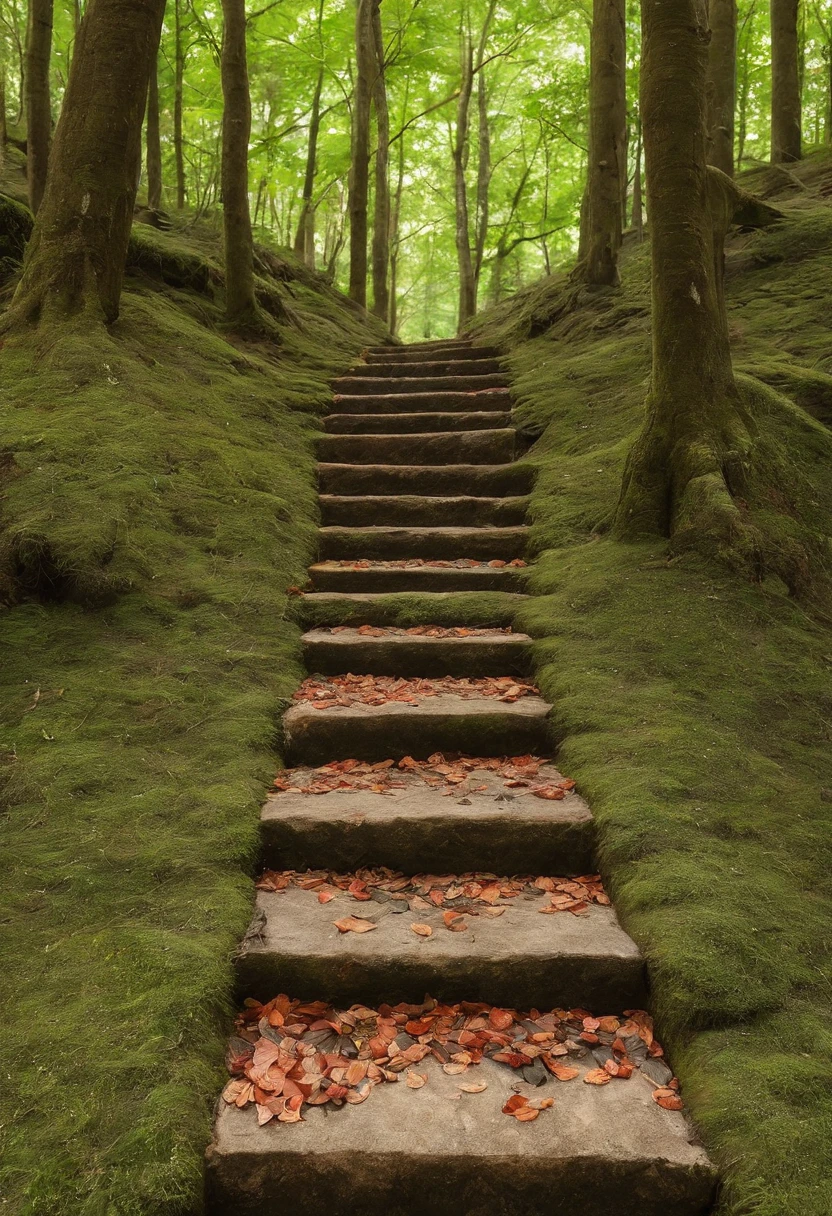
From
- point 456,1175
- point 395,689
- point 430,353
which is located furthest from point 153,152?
point 456,1175

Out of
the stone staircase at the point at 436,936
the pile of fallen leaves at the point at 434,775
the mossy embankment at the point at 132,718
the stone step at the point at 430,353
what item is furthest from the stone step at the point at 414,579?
the stone step at the point at 430,353

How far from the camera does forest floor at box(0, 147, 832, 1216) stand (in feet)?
7.23

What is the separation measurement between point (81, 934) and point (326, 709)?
6.08 ft

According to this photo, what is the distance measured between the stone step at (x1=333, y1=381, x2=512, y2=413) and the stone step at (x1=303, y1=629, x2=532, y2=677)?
14.8 ft

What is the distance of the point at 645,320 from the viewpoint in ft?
31.0

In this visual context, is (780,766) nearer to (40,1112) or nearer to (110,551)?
(40,1112)

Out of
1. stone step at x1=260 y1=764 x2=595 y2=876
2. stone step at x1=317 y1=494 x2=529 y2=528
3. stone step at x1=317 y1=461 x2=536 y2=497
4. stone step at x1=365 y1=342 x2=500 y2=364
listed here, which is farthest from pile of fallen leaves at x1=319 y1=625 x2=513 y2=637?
stone step at x1=365 y1=342 x2=500 y2=364

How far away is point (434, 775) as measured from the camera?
13.3 ft

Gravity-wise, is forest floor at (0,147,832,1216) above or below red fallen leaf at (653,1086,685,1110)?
above

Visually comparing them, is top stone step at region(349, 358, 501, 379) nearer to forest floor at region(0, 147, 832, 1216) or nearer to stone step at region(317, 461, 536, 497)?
forest floor at region(0, 147, 832, 1216)

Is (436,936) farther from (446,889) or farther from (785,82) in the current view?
(785,82)

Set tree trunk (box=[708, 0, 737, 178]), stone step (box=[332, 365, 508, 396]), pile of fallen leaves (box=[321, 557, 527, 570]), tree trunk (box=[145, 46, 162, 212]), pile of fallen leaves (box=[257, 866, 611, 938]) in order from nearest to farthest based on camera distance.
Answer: pile of fallen leaves (box=[257, 866, 611, 938]) < pile of fallen leaves (box=[321, 557, 527, 570]) < stone step (box=[332, 365, 508, 396]) < tree trunk (box=[708, 0, 737, 178]) < tree trunk (box=[145, 46, 162, 212])

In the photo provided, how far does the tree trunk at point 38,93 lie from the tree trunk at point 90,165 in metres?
2.05

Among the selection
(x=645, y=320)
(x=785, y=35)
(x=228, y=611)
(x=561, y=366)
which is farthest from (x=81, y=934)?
(x=785, y=35)
